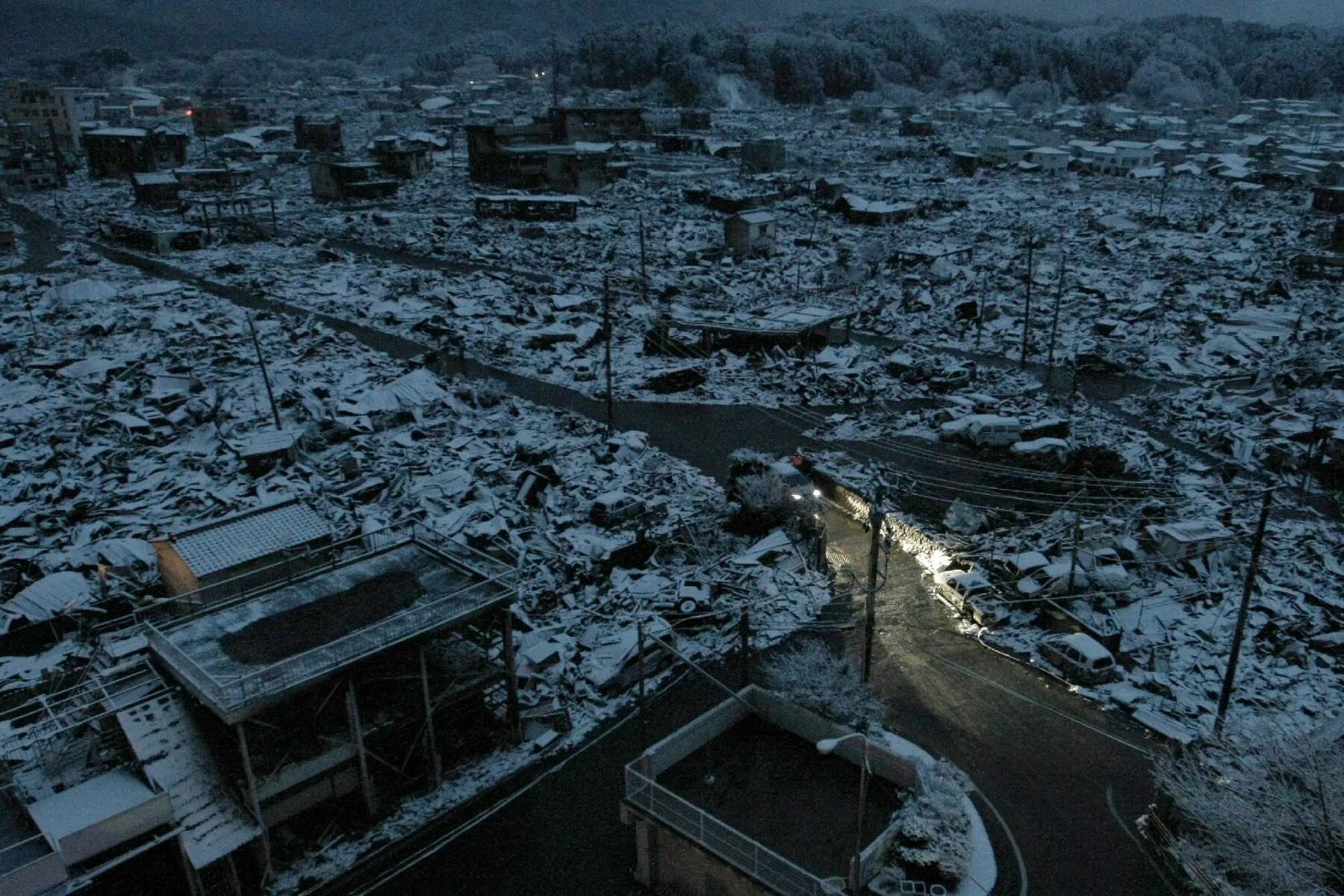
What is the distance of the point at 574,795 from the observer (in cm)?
1155

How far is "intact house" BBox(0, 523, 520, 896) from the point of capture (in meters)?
9.03

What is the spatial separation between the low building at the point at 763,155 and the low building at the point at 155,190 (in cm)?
A: 3512

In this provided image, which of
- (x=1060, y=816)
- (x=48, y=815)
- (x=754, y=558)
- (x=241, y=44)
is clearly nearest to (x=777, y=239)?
(x=754, y=558)

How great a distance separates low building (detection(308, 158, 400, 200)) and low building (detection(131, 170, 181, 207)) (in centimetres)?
757

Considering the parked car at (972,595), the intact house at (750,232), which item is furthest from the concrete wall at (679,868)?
the intact house at (750,232)

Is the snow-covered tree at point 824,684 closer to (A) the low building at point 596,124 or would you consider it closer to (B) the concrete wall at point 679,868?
(B) the concrete wall at point 679,868

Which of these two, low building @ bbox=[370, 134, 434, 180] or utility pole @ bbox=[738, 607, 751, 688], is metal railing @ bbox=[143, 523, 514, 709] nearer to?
utility pole @ bbox=[738, 607, 751, 688]

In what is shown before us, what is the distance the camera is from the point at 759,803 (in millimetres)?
10453

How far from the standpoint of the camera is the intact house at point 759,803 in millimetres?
9250

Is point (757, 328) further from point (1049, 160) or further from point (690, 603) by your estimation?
point (1049, 160)

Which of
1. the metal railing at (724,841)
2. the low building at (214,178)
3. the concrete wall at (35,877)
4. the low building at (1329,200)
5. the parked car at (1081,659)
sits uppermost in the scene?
the low building at (214,178)

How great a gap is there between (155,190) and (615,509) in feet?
149

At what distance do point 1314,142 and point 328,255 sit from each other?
78.1 m

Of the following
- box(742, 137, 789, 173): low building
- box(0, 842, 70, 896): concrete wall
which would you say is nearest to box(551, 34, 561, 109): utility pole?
box(742, 137, 789, 173): low building
